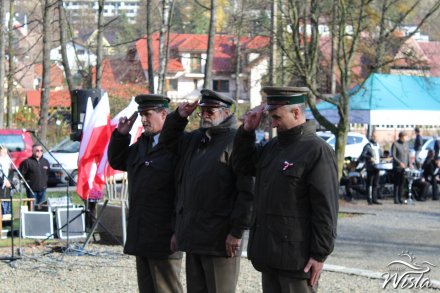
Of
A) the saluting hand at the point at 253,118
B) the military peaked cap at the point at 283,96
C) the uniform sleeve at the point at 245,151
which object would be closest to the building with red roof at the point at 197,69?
the uniform sleeve at the point at 245,151

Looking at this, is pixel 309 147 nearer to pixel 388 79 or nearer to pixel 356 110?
pixel 356 110

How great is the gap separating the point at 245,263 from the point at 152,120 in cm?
464

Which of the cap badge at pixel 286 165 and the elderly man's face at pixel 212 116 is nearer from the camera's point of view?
the cap badge at pixel 286 165

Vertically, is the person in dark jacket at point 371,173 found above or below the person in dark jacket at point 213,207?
below

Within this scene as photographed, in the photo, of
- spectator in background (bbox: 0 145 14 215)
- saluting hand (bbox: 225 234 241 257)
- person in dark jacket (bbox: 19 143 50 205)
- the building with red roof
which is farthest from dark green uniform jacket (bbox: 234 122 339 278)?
the building with red roof

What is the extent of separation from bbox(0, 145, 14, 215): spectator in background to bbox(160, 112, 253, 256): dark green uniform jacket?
8.38 m

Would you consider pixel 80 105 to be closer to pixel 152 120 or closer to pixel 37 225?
pixel 37 225

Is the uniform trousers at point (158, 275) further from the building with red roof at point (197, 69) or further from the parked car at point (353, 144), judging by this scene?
the building with red roof at point (197, 69)

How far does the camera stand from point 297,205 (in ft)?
17.1

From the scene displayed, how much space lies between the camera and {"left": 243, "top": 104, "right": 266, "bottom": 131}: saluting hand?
18.5 feet

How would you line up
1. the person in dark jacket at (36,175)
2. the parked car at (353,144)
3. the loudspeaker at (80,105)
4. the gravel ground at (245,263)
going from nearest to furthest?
the gravel ground at (245,263) → the loudspeaker at (80,105) → the person in dark jacket at (36,175) → the parked car at (353,144)

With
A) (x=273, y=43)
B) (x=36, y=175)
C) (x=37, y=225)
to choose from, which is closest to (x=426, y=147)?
(x=273, y=43)

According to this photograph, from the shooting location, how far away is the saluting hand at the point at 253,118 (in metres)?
5.64

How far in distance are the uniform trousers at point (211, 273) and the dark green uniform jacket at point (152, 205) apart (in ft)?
1.40
